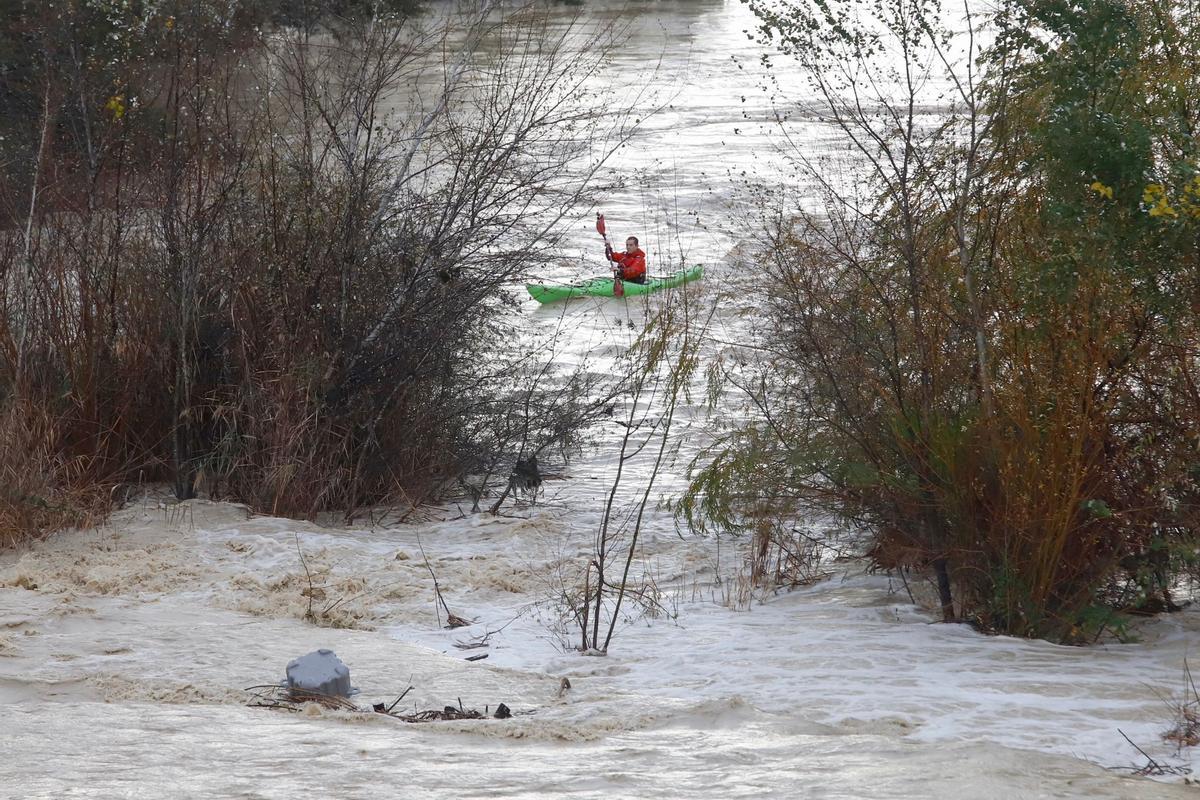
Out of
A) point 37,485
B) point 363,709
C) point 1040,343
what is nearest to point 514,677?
point 363,709

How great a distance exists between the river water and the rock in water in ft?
0.47

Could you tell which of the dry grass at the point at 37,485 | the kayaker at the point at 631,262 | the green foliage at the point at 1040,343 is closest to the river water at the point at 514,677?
the dry grass at the point at 37,485

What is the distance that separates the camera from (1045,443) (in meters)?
6.15

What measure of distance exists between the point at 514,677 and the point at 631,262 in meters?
9.95

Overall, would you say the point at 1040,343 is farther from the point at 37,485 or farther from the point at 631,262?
the point at 631,262

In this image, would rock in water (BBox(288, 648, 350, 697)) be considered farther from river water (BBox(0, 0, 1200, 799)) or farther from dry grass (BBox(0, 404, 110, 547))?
dry grass (BBox(0, 404, 110, 547))

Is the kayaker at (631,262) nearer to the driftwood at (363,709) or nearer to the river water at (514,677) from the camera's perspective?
the river water at (514,677)

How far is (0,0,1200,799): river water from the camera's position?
4363 millimetres

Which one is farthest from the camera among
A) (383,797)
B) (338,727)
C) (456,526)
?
(456,526)

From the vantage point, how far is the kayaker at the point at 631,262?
49.2 ft

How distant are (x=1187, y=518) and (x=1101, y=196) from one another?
5.05ft

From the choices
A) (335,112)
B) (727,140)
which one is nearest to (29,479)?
(335,112)

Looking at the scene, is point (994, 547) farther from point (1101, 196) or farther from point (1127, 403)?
point (1101, 196)

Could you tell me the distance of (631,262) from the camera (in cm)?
1537
